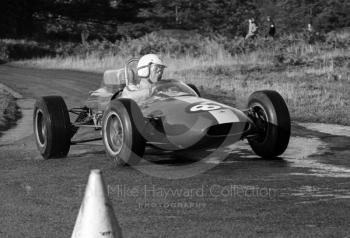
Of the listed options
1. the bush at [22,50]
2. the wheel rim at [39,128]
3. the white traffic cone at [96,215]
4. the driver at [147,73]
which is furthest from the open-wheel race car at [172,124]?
the bush at [22,50]

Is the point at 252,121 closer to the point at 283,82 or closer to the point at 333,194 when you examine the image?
the point at 333,194

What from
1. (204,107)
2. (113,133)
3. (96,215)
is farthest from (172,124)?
(96,215)


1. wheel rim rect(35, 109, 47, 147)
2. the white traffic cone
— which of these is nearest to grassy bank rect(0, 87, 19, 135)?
wheel rim rect(35, 109, 47, 147)

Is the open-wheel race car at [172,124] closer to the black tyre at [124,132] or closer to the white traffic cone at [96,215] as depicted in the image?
the black tyre at [124,132]

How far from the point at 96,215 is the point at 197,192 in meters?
3.01

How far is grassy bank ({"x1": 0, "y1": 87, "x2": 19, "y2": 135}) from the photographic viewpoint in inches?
598

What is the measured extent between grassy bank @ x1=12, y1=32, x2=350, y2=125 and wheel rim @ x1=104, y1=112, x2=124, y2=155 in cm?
632

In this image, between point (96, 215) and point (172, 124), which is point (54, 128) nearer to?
point (172, 124)

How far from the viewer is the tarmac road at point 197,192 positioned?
616cm

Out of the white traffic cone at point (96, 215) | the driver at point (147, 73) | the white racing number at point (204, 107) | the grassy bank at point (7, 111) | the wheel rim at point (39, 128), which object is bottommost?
the grassy bank at point (7, 111)

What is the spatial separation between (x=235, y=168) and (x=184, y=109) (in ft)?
3.53

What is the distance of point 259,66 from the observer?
1027 inches

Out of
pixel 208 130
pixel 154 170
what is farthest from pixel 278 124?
pixel 154 170

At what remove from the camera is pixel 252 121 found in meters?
9.86
